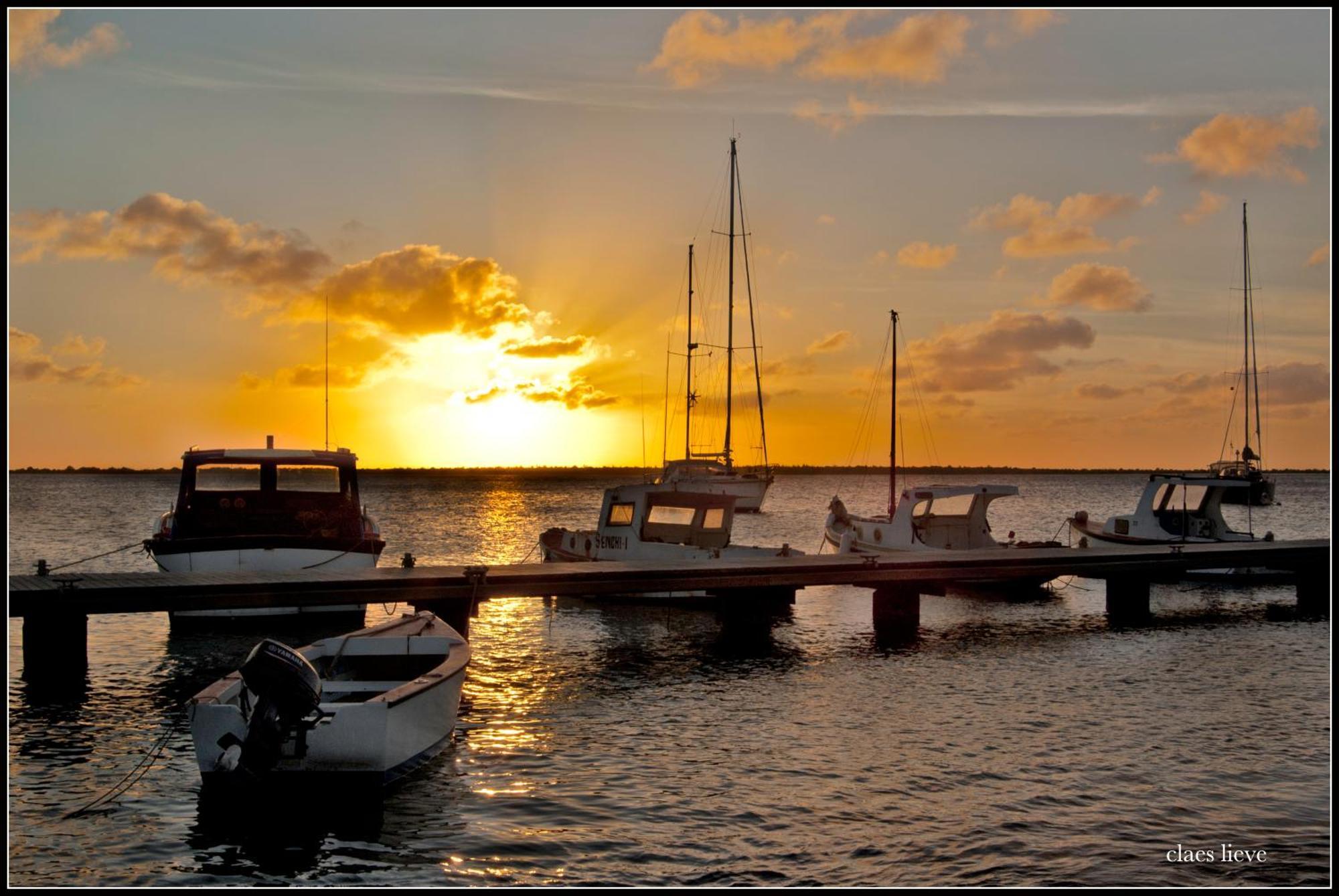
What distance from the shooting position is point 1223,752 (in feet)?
51.2

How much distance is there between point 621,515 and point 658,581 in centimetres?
711

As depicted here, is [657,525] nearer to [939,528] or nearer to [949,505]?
[939,528]

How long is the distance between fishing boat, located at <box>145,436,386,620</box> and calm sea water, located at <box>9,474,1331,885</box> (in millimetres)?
1905

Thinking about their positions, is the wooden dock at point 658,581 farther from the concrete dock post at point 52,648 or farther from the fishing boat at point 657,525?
the fishing boat at point 657,525

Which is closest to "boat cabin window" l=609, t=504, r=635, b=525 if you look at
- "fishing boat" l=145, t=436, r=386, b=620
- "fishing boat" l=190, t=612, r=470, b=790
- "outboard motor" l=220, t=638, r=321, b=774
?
"fishing boat" l=145, t=436, r=386, b=620

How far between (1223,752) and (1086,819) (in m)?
4.10

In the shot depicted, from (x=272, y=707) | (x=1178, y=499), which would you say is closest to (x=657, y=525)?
(x=1178, y=499)

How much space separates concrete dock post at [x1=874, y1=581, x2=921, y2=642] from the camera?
27484mm

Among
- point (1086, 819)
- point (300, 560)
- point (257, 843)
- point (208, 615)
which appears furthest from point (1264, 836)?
point (208, 615)

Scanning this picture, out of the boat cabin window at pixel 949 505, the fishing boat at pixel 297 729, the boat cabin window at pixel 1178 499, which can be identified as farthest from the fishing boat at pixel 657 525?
the fishing boat at pixel 297 729

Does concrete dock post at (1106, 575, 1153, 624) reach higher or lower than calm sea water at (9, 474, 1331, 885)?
higher

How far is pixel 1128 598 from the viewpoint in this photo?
3045cm

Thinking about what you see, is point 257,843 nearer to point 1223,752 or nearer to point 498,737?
point 498,737

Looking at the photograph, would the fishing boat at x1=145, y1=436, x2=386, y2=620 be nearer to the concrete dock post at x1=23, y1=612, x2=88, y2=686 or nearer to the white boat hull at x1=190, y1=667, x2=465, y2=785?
the concrete dock post at x1=23, y1=612, x2=88, y2=686
